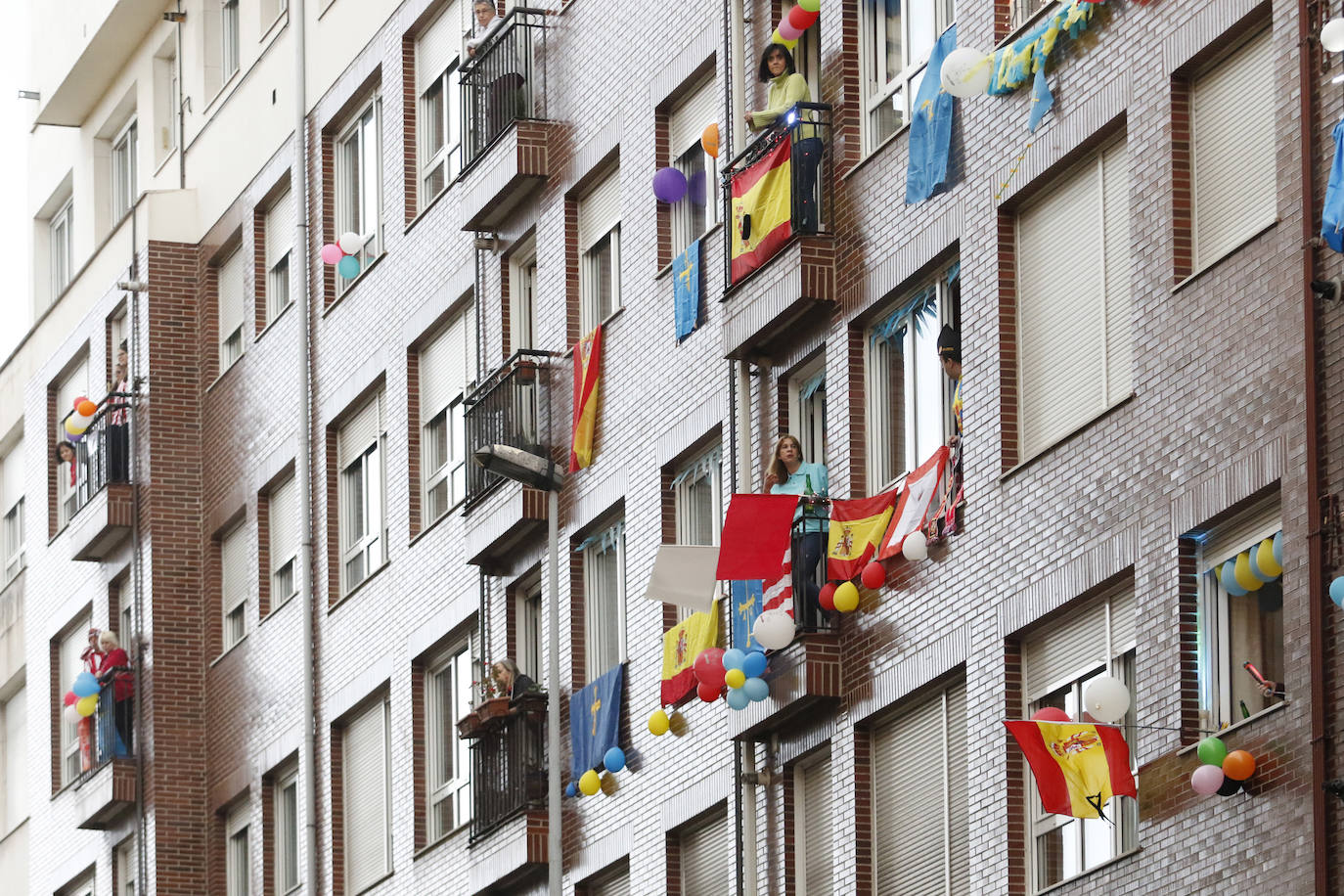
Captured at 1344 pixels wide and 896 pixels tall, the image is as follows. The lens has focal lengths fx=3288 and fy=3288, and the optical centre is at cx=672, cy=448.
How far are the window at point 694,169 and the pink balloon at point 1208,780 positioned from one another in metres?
11.8

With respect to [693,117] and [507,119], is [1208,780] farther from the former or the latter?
[507,119]

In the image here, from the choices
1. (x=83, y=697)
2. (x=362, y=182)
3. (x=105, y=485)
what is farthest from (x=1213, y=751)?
(x=105, y=485)

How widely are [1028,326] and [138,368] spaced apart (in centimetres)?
2519

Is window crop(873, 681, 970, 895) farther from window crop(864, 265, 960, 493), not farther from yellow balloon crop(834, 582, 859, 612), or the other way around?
window crop(864, 265, 960, 493)

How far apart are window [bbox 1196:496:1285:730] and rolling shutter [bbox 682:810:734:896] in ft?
26.8

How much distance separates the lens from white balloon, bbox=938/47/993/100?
89.0 feet

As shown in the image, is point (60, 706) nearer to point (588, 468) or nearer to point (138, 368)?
point (138, 368)

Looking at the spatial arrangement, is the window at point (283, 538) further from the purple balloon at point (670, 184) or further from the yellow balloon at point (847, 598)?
the yellow balloon at point (847, 598)

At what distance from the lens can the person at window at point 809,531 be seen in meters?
29.3

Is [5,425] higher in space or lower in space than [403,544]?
higher

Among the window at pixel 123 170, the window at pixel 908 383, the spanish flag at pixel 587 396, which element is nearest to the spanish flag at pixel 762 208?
the window at pixel 908 383

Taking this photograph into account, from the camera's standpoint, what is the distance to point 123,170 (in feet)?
180

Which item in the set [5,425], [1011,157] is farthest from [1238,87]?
[5,425]

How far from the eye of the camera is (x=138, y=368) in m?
49.7
